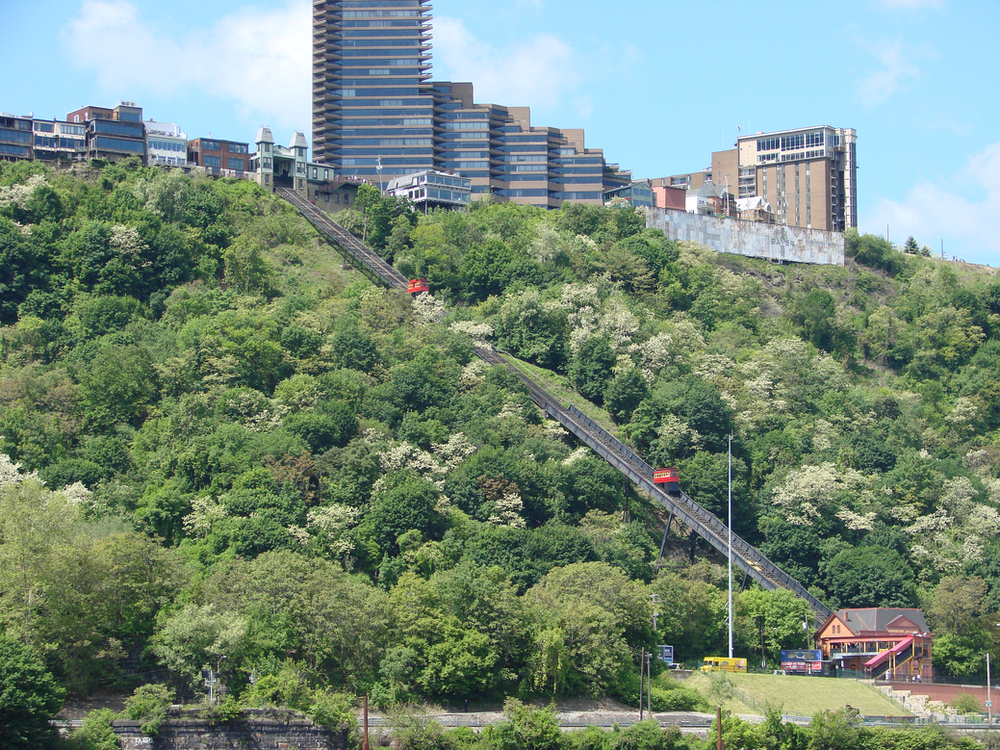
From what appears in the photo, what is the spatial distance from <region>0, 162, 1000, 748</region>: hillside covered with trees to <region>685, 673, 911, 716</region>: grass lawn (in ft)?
9.45

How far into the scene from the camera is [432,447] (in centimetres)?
9444

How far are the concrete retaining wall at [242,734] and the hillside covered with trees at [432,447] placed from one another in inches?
95.3

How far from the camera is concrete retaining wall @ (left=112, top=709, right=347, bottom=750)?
58375 mm

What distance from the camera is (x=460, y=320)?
116000 mm

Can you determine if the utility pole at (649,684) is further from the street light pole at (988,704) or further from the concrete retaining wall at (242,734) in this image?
the street light pole at (988,704)

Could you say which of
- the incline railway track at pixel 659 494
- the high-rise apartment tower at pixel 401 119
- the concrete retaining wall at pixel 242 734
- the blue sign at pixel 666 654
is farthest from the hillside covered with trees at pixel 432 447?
the high-rise apartment tower at pixel 401 119

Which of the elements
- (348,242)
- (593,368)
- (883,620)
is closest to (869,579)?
(883,620)

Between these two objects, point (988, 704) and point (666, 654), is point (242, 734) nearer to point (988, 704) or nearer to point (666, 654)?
point (666, 654)

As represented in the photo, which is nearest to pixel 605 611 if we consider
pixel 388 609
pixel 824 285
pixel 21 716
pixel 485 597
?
pixel 485 597

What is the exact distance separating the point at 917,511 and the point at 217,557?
53172 millimetres

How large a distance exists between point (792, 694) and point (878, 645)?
400 inches

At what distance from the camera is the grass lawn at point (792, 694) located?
74375 millimetres

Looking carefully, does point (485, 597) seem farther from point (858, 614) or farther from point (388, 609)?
point (858, 614)

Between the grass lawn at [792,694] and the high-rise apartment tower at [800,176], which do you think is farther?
the high-rise apartment tower at [800,176]
